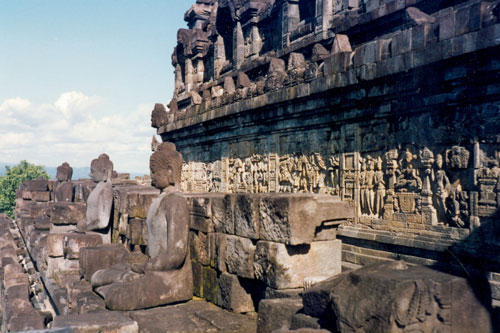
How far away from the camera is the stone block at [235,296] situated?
4.39 meters

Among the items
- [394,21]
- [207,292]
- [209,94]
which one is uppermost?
[394,21]

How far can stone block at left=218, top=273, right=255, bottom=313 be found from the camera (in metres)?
4.39

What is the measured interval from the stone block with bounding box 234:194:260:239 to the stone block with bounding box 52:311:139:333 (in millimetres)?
1286

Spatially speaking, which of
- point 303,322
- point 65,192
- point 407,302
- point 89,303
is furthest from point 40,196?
point 407,302

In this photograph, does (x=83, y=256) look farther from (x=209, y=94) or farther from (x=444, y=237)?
(x=209, y=94)

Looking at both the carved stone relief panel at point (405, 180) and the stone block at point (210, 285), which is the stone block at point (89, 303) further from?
the carved stone relief panel at point (405, 180)

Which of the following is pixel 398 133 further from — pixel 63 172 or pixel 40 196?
pixel 40 196

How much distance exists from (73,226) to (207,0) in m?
19.6

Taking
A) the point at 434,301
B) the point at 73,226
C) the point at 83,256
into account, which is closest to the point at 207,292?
the point at 83,256

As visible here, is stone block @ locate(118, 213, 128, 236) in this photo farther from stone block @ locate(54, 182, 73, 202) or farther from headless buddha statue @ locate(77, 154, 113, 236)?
stone block @ locate(54, 182, 73, 202)

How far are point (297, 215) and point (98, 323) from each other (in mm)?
1911

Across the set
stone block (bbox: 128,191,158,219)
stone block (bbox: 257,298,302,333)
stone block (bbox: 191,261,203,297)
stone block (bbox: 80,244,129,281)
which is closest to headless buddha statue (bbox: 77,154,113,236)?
stone block (bbox: 128,191,158,219)

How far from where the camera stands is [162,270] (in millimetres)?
4602

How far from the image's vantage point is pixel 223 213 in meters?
4.68
